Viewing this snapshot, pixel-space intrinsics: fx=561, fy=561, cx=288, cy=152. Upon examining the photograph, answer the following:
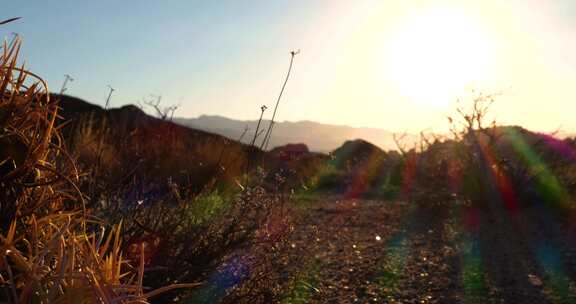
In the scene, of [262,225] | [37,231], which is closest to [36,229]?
[37,231]

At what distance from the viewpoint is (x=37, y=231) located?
58.3 inches

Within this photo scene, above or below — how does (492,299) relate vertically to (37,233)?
below

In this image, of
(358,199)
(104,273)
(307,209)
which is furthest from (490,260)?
(358,199)

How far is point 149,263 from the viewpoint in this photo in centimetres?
295

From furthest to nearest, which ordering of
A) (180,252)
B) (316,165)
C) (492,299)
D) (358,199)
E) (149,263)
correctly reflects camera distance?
(316,165) → (358,199) → (492,299) → (180,252) → (149,263)

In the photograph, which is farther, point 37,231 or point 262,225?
point 262,225

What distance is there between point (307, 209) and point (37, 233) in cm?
799

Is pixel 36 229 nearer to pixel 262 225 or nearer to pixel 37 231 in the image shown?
pixel 37 231

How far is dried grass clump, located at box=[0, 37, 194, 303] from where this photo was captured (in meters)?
1.29

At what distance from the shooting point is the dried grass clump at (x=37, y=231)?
1295mm

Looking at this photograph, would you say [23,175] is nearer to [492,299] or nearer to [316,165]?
[492,299]

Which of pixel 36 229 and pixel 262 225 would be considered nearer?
pixel 36 229

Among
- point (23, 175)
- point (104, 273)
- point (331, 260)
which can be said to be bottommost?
point (331, 260)

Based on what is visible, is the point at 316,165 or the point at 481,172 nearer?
the point at 481,172
